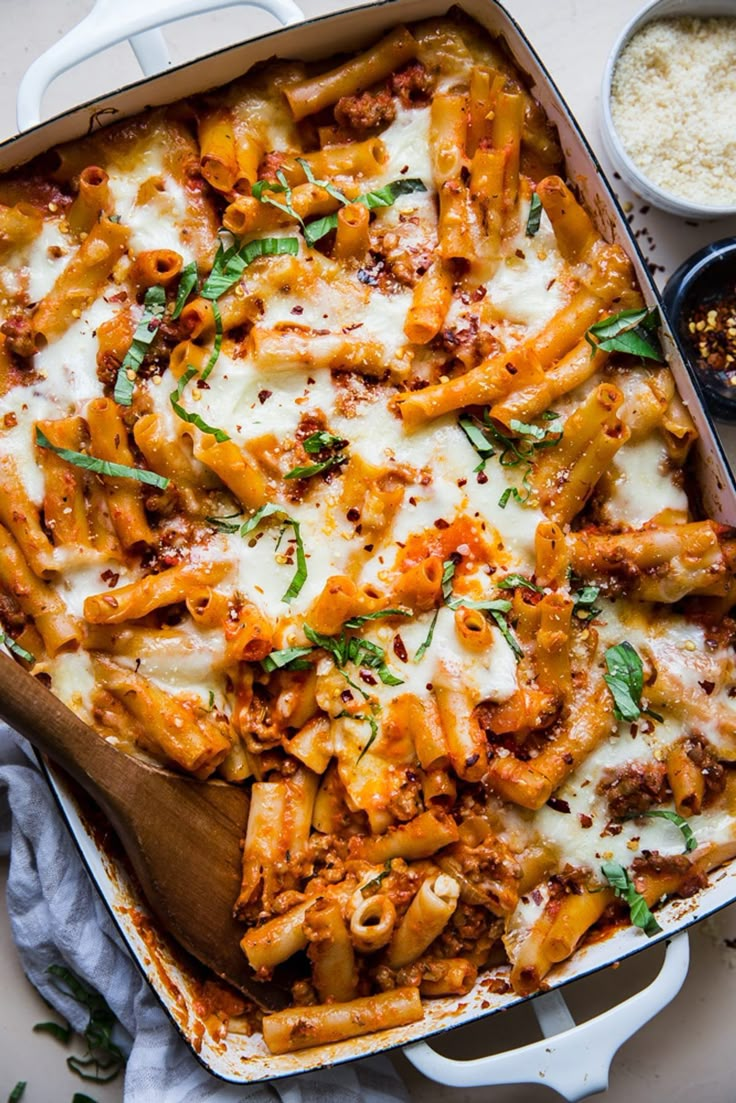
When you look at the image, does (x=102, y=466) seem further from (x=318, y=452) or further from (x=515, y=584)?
(x=515, y=584)

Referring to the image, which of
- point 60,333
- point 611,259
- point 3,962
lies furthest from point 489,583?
point 3,962

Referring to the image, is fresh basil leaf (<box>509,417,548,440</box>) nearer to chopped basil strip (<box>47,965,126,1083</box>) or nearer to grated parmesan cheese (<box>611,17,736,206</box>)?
grated parmesan cheese (<box>611,17,736,206</box>)

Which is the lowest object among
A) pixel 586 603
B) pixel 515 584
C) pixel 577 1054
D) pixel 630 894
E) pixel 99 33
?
pixel 577 1054

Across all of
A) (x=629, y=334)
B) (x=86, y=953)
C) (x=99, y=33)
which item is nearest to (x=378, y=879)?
(x=86, y=953)

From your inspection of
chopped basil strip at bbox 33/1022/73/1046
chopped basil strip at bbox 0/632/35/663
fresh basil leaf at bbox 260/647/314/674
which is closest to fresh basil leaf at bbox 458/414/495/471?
fresh basil leaf at bbox 260/647/314/674

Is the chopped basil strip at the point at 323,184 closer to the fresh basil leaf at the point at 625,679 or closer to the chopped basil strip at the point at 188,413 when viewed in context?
the chopped basil strip at the point at 188,413
